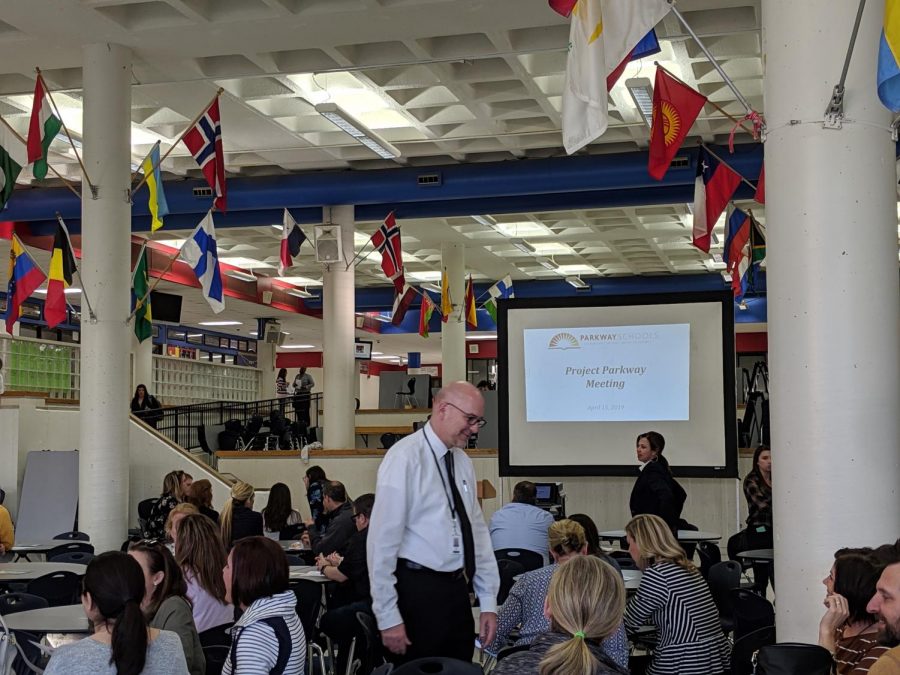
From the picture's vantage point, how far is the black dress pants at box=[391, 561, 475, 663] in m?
3.88

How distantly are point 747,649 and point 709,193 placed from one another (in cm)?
673

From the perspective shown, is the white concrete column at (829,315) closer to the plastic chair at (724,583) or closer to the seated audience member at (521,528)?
the plastic chair at (724,583)

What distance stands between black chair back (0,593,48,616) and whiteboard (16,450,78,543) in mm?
6836

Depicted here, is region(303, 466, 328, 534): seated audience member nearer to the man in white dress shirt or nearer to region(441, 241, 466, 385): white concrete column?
the man in white dress shirt

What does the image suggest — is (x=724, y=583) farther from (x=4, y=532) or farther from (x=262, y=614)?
(x=4, y=532)

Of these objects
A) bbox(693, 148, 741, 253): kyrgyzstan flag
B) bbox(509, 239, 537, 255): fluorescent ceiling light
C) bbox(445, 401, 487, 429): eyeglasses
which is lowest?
bbox(445, 401, 487, 429): eyeglasses

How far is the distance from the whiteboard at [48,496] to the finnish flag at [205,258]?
127 inches

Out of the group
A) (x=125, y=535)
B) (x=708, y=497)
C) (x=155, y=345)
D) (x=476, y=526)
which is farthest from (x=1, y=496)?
A: (x=155, y=345)

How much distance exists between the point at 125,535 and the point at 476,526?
20.7 ft

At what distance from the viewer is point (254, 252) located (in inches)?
788

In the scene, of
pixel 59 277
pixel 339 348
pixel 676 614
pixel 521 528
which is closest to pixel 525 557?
pixel 521 528

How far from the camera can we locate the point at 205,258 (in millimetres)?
10445

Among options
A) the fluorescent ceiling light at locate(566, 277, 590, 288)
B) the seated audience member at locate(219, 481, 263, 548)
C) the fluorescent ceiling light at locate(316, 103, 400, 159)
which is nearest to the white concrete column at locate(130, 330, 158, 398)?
the fluorescent ceiling light at locate(566, 277, 590, 288)

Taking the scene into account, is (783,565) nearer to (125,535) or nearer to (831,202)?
(831,202)
